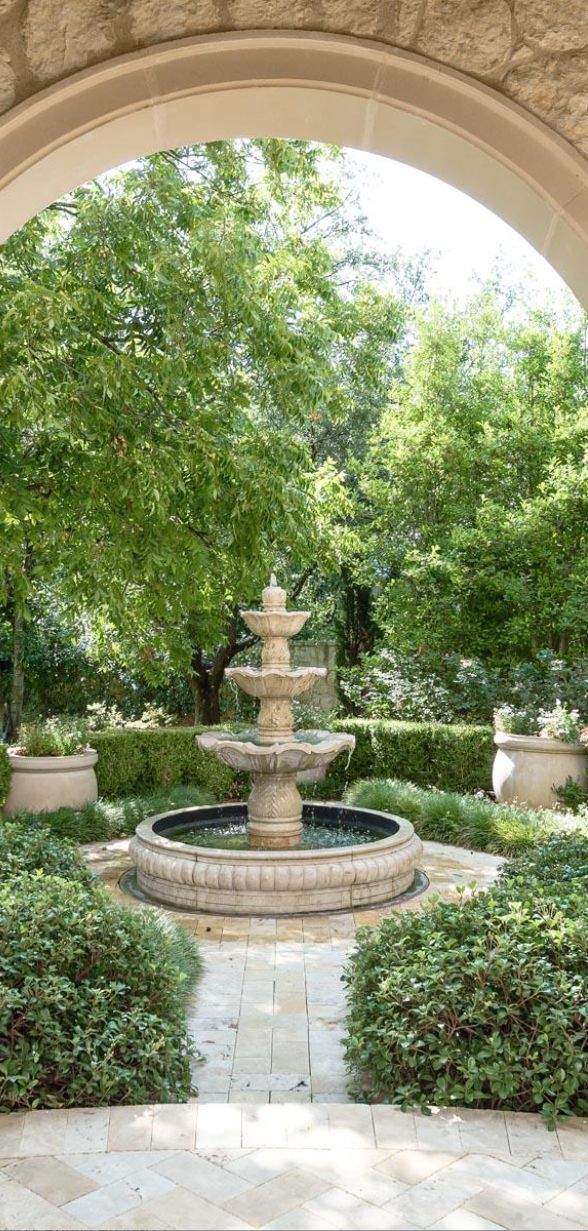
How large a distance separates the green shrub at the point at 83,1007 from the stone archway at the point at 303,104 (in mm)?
2643

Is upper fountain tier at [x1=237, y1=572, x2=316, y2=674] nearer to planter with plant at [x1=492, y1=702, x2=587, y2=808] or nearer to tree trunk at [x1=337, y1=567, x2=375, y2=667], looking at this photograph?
planter with plant at [x1=492, y1=702, x2=587, y2=808]

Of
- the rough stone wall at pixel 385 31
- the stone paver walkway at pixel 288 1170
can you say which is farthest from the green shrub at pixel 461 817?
the rough stone wall at pixel 385 31

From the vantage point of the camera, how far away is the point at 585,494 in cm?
1227

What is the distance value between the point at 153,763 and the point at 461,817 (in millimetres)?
3217

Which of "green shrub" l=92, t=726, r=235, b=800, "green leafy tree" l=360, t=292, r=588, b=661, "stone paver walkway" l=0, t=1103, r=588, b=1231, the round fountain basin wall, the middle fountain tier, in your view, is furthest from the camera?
"green leafy tree" l=360, t=292, r=588, b=661

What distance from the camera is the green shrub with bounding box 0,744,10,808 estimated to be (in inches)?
364

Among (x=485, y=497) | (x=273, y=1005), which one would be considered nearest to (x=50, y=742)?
(x=273, y=1005)

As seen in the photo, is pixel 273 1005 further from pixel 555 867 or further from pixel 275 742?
pixel 275 742

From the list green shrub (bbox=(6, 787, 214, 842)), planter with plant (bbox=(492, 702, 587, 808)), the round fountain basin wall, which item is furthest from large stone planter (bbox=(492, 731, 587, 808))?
green shrub (bbox=(6, 787, 214, 842))

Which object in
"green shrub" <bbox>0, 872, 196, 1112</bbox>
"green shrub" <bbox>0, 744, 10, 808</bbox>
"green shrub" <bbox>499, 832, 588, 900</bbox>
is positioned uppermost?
"green shrub" <bbox>0, 744, 10, 808</bbox>

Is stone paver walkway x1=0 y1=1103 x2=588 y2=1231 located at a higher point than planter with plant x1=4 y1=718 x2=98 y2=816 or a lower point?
lower

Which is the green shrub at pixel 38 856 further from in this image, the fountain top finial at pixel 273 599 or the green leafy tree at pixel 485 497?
the green leafy tree at pixel 485 497

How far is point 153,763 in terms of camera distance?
10492mm

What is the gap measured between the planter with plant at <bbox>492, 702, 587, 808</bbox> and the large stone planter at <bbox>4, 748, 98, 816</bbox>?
3.96 metres
